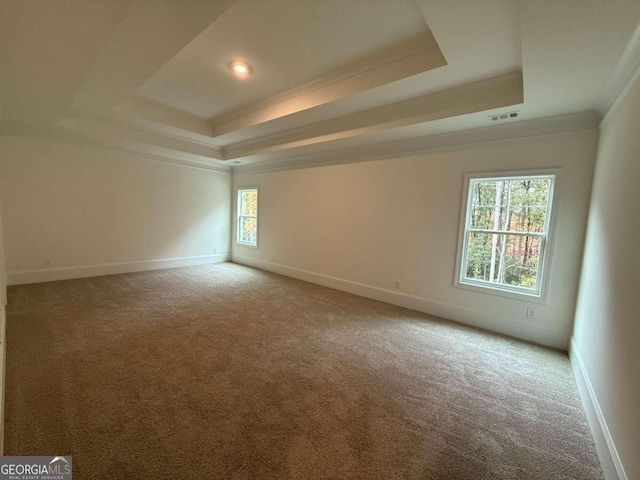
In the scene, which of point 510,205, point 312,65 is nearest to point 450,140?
point 510,205

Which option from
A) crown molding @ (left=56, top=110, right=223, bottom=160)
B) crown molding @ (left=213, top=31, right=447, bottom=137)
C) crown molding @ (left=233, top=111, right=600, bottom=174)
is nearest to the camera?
crown molding @ (left=213, top=31, right=447, bottom=137)

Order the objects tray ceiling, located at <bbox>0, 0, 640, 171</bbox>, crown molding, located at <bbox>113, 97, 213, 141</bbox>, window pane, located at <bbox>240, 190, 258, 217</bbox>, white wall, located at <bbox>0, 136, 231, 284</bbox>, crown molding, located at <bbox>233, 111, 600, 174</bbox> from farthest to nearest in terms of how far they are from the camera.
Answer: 1. window pane, located at <bbox>240, 190, 258, 217</bbox>
2. white wall, located at <bbox>0, 136, 231, 284</bbox>
3. crown molding, located at <bbox>113, 97, 213, 141</bbox>
4. crown molding, located at <bbox>233, 111, 600, 174</bbox>
5. tray ceiling, located at <bbox>0, 0, 640, 171</bbox>

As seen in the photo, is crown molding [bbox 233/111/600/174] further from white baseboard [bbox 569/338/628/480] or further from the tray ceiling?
white baseboard [bbox 569/338/628/480]

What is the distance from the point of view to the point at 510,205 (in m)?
3.34

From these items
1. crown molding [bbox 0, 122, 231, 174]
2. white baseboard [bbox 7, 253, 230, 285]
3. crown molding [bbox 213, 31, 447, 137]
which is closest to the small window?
crown molding [bbox 0, 122, 231, 174]

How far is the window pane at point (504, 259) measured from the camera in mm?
3240

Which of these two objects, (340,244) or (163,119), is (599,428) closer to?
(340,244)

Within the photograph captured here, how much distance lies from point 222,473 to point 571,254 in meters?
3.83

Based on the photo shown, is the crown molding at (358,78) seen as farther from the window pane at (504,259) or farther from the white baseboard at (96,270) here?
the white baseboard at (96,270)

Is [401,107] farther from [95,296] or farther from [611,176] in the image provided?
[95,296]

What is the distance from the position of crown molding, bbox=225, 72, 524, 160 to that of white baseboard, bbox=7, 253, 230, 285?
143 inches

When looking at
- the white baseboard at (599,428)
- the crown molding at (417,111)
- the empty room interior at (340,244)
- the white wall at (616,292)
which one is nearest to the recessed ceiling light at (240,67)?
the empty room interior at (340,244)

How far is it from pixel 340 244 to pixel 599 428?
3.72 m

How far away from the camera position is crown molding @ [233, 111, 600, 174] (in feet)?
9.29
